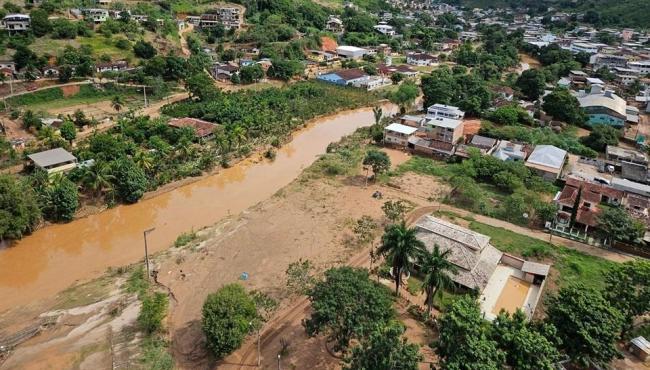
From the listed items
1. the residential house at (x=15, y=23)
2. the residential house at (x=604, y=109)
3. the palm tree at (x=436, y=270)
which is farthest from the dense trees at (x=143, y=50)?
the residential house at (x=604, y=109)

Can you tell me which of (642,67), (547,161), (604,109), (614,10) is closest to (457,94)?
(604,109)

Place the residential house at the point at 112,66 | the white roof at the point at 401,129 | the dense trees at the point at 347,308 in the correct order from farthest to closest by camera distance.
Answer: the residential house at the point at 112,66
the white roof at the point at 401,129
the dense trees at the point at 347,308

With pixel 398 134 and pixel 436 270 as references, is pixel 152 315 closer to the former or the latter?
pixel 436 270

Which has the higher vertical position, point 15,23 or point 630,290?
point 15,23

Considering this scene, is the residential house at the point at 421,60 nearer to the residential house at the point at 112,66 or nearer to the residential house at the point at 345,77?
the residential house at the point at 345,77

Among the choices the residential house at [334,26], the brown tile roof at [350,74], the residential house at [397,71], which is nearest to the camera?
the brown tile roof at [350,74]

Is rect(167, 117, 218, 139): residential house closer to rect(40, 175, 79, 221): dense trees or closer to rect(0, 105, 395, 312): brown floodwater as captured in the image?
rect(0, 105, 395, 312): brown floodwater
